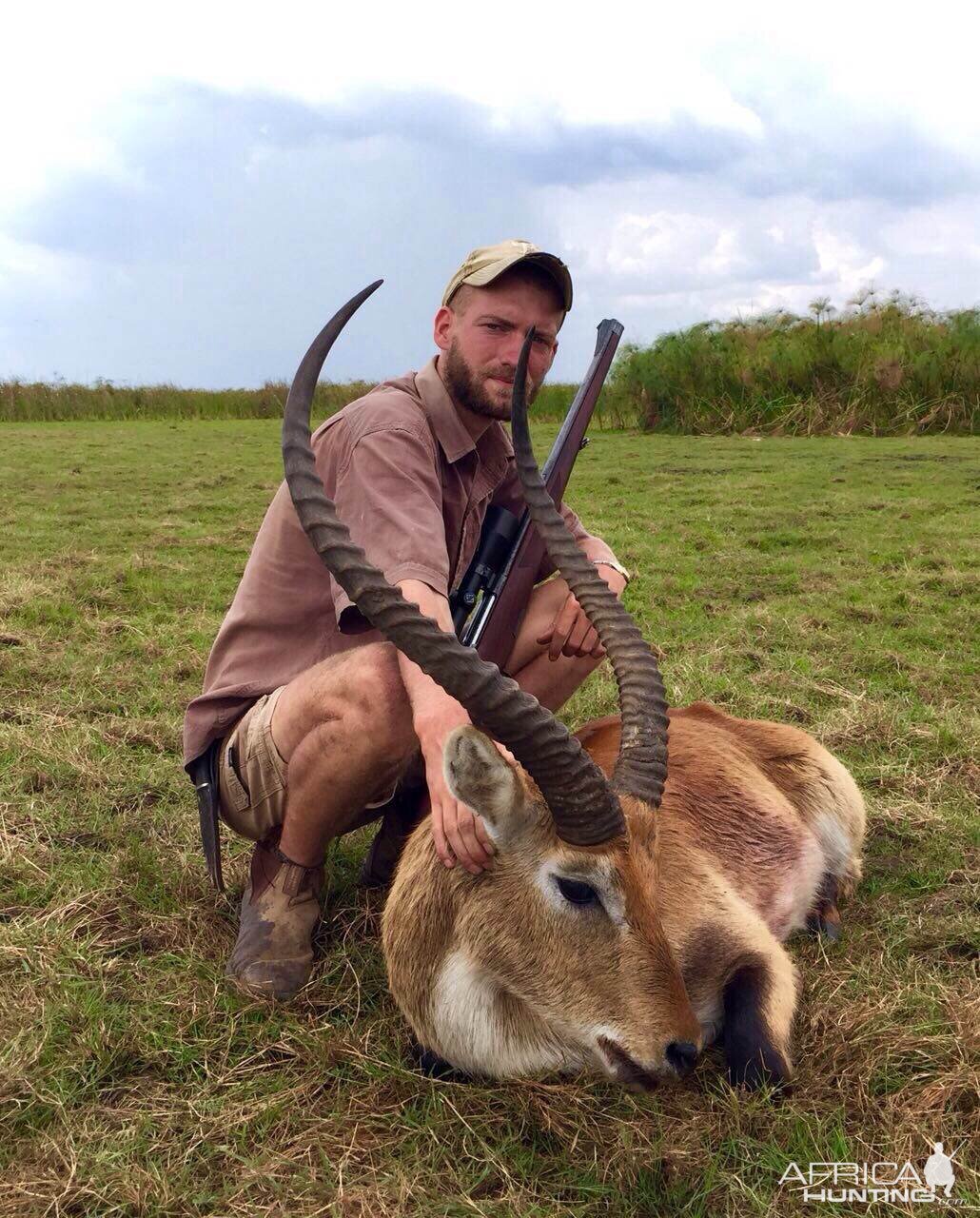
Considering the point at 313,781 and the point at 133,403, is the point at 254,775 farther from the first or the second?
the point at 133,403

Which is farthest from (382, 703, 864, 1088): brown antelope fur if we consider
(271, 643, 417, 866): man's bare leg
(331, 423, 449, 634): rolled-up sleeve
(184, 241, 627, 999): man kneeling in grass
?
(331, 423, 449, 634): rolled-up sleeve

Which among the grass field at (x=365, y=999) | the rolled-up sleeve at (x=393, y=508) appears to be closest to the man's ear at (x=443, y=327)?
the rolled-up sleeve at (x=393, y=508)

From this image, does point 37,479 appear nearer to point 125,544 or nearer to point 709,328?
point 125,544

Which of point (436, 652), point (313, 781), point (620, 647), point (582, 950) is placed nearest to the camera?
point (436, 652)

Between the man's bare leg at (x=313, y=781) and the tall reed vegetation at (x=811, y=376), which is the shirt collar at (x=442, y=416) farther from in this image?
the tall reed vegetation at (x=811, y=376)

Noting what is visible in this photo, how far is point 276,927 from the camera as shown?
11.5 feet

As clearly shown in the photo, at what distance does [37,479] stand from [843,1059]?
49.1 feet

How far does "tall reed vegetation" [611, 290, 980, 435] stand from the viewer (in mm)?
19797

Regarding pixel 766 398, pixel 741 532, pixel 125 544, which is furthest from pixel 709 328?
pixel 125 544

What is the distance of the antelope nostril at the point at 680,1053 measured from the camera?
2613mm

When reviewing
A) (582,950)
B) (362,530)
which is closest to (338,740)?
(362,530)

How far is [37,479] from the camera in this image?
15.5 metres

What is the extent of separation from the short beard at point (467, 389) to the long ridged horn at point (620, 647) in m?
0.46

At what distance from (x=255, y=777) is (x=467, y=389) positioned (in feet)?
5.06
